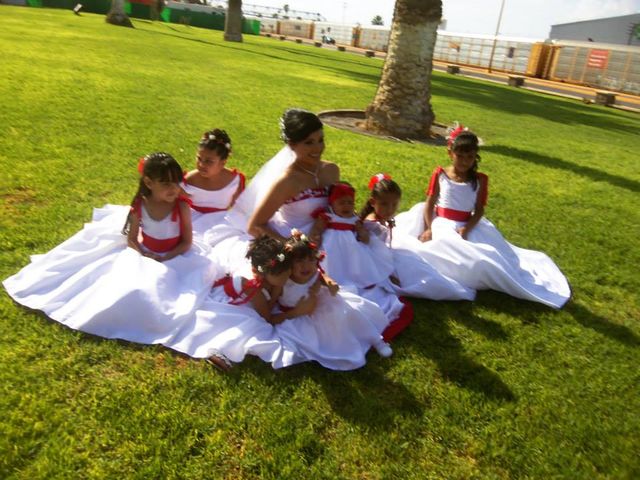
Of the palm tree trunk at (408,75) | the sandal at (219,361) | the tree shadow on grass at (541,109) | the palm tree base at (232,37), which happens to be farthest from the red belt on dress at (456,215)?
the palm tree base at (232,37)

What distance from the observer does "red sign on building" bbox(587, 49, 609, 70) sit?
35.0 meters

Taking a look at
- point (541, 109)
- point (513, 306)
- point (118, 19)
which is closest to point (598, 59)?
point (541, 109)

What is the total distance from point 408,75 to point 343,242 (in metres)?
7.31

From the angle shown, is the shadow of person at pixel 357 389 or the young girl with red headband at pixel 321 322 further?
the young girl with red headband at pixel 321 322

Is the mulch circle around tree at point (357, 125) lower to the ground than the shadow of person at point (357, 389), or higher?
higher

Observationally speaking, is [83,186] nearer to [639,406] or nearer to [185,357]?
[185,357]

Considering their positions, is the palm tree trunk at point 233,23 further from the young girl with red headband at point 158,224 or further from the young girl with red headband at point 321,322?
the young girl with red headband at point 321,322

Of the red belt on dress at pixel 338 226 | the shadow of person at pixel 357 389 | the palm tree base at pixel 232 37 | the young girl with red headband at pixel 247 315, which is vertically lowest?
the shadow of person at pixel 357 389

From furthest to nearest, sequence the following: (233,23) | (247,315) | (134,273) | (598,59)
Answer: (598,59)
(233,23)
(134,273)
(247,315)

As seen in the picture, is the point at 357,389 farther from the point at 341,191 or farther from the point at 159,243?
the point at 159,243

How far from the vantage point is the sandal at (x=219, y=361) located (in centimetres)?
336

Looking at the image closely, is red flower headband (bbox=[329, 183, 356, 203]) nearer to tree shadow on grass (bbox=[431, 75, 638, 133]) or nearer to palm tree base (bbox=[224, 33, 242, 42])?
tree shadow on grass (bbox=[431, 75, 638, 133])

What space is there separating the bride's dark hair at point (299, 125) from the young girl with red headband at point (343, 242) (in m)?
0.52

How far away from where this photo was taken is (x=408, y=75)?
416 inches
